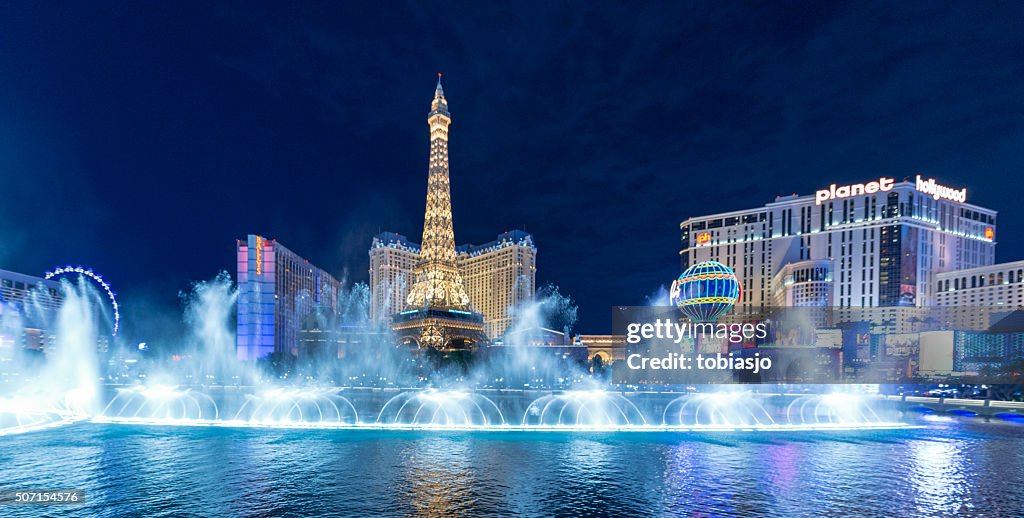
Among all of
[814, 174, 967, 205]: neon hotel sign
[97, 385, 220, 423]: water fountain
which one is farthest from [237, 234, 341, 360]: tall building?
[814, 174, 967, 205]: neon hotel sign

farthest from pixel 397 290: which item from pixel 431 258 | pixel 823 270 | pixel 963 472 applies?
pixel 963 472

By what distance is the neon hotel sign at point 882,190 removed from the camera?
114 m

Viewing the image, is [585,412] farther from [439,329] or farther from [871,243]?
[871,243]

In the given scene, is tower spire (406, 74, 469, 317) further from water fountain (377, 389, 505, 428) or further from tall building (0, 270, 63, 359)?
tall building (0, 270, 63, 359)

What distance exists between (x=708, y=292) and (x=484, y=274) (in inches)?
4509

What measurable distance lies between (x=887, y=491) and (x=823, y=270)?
332 ft

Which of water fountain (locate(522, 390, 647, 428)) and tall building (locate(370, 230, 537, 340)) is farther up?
tall building (locate(370, 230, 537, 340))

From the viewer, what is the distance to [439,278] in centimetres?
11875

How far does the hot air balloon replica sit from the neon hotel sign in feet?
240

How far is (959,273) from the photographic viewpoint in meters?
110

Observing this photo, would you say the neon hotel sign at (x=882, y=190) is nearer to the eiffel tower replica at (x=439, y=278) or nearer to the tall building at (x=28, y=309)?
the eiffel tower replica at (x=439, y=278)

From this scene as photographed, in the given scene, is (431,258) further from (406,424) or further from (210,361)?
(406,424)

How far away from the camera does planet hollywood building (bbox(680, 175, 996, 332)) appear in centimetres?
11119

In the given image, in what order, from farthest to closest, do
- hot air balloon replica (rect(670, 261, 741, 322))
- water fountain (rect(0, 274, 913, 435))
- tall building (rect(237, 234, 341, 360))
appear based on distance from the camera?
tall building (rect(237, 234, 341, 360)) < hot air balloon replica (rect(670, 261, 741, 322)) < water fountain (rect(0, 274, 913, 435))
